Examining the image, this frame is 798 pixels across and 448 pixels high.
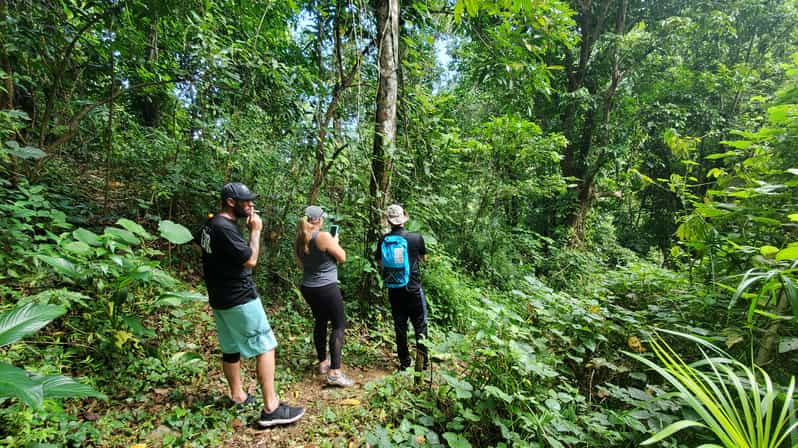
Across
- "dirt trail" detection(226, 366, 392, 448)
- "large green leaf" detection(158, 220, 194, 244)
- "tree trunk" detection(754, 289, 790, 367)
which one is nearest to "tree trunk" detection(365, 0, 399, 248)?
"dirt trail" detection(226, 366, 392, 448)

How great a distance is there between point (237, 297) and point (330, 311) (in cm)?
99

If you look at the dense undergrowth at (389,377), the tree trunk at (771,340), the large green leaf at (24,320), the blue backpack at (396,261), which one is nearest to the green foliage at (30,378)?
the large green leaf at (24,320)

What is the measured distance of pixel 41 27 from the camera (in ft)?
11.9

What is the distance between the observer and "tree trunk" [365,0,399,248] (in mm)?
4223

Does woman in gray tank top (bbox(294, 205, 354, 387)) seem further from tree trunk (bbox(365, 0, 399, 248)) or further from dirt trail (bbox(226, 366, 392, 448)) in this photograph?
tree trunk (bbox(365, 0, 399, 248))

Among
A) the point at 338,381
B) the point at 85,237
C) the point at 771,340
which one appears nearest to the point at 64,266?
the point at 85,237

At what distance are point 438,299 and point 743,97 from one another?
515 inches

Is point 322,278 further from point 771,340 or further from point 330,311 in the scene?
point 771,340

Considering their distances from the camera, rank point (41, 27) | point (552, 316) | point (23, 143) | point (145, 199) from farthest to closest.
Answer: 1. point (145, 199)
2. point (23, 143)
3. point (41, 27)
4. point (552, 316)

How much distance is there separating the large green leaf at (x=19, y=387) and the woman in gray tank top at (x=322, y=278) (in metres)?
1.92

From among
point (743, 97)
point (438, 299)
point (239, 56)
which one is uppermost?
point (743, 97)

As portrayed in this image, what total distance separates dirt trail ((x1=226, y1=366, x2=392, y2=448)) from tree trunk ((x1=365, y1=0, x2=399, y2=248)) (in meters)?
2.02

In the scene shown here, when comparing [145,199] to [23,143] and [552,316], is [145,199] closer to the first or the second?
[23,143]

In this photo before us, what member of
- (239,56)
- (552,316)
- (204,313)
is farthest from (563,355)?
(239,56)
